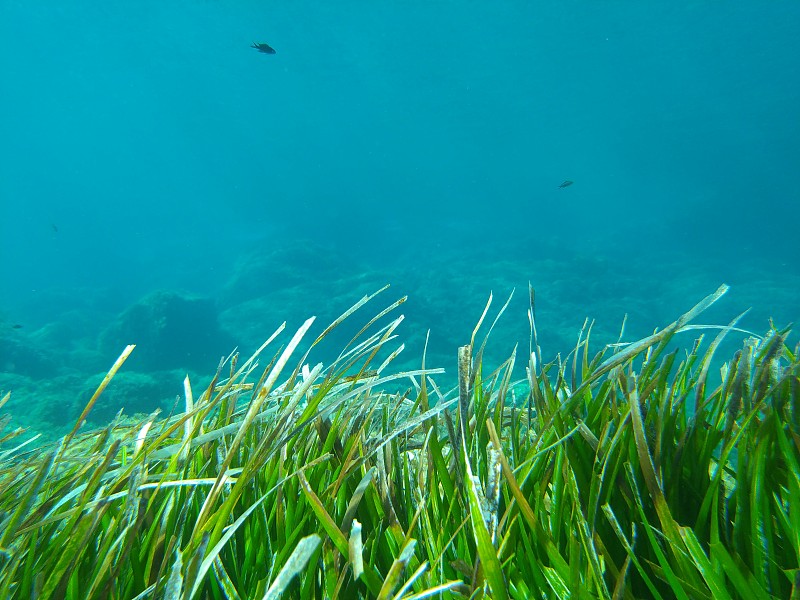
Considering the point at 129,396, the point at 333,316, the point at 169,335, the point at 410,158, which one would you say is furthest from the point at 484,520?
the point at 410,158

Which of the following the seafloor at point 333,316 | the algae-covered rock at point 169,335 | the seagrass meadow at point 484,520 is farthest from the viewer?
the algae-covered rock at point 169,335

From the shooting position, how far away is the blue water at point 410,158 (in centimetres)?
2273

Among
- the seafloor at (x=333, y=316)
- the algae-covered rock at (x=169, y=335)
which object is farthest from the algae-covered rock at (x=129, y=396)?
the algae-covered rock at (x=169, y=335)

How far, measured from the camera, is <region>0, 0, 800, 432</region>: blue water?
2273cm

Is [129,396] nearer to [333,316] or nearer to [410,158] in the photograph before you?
Result: [333,316]

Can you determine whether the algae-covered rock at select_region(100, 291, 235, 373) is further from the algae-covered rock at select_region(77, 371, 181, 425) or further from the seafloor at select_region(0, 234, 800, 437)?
the algae-covered rock at select_region(77, 371, 181, 425)

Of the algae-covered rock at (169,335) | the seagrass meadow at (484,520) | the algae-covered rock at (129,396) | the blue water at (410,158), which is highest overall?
the blue water at (410,158)

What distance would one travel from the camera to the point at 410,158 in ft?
357

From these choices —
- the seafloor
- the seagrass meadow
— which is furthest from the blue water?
the seagrass meadow

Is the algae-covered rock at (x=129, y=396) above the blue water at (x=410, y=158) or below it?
below

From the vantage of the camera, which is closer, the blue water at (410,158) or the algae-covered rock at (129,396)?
the algae-covered rock at (129,396)

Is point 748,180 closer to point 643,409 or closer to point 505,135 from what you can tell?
point 505,135

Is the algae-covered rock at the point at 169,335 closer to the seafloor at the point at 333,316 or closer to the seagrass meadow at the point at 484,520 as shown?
the seafloor at the point at 333,316

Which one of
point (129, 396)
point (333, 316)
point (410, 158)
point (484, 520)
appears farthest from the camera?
point (410, 158)
